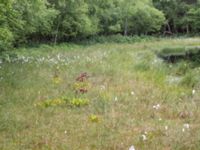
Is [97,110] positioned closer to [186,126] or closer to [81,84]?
[186,126]

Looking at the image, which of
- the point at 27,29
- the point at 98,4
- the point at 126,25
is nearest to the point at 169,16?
the point at 126,25

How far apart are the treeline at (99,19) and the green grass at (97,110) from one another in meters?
6.89

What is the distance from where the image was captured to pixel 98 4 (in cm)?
4691

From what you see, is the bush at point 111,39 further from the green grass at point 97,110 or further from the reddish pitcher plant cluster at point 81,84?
the reddish pitcher plant cluster at point 81,84

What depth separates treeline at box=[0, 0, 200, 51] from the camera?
1246 inches

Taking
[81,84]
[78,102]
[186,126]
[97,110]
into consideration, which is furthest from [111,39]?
[186,126]

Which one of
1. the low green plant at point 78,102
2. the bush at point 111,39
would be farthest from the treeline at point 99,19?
the low green plant at point 78,102

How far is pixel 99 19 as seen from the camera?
4681 cm

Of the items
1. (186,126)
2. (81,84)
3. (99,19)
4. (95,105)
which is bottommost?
(99,19)

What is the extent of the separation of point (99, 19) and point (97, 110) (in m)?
37.2

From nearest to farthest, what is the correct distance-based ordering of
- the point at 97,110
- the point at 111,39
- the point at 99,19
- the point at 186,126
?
1. the point at 186,126
2. the point at 97,110
3. the point at 111,39
4. the point at 99,19

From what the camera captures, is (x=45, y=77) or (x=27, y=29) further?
(x=27, y=29)

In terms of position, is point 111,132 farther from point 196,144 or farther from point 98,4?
point 98,4

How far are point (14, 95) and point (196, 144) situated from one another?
5.99 m
